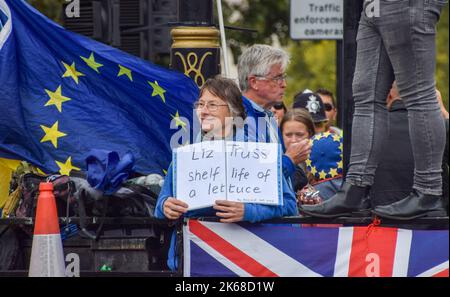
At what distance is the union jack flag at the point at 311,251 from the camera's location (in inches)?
281

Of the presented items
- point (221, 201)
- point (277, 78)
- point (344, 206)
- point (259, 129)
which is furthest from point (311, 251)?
point (277, 78)

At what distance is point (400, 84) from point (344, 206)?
75 centimetres

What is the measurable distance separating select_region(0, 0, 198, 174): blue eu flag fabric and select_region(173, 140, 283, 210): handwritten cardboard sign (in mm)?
1151

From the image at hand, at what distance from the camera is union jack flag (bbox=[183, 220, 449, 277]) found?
7.12m

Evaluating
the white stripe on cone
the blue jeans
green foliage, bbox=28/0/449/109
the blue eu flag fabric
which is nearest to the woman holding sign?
the blue jeans

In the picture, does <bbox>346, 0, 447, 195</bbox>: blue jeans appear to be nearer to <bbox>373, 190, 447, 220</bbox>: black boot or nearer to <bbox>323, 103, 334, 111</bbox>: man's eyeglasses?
<bbox>373, 190, 447, 220</bbox>: black boot

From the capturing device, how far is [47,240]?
24.5 ft

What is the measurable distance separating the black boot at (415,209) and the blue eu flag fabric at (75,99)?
1923 mm

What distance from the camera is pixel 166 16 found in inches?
603

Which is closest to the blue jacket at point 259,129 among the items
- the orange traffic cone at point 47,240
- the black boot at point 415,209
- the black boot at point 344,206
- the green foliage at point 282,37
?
the black boot at point 344,206

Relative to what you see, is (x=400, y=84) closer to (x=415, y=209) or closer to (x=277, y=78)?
(x=415, y=209)
